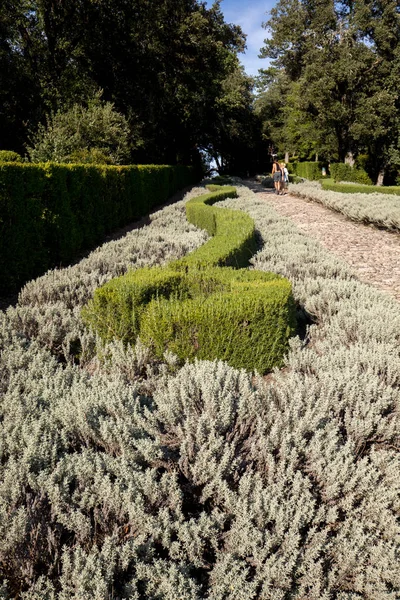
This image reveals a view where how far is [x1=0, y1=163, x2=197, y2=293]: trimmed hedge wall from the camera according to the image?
21.6 feet

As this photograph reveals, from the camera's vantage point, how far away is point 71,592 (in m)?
1.51

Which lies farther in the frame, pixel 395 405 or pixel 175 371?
pixel 175 371

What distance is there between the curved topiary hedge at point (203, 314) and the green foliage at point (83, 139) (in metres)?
11.5

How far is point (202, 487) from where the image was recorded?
2.06m

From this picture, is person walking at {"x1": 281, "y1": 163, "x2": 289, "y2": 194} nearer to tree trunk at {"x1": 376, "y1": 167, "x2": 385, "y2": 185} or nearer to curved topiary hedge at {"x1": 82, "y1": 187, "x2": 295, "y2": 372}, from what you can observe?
tree trunk at {"x1": 376, "y1": 167, "x2": 385, "y2": 185}

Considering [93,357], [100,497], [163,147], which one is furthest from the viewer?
[163,147]

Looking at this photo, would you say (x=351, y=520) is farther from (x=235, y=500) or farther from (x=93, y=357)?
(x=93, y=357)

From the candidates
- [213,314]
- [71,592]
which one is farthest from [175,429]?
[213,314]

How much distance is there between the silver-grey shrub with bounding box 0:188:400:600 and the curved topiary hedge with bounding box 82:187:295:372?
559mm

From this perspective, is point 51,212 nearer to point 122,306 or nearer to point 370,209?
point 122,306

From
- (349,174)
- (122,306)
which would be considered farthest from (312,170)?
(122,306)

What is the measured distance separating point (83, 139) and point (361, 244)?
12.2 meters

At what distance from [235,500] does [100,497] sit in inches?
25.2

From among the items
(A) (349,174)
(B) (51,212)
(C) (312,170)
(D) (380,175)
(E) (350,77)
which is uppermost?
(E) (350,77)
